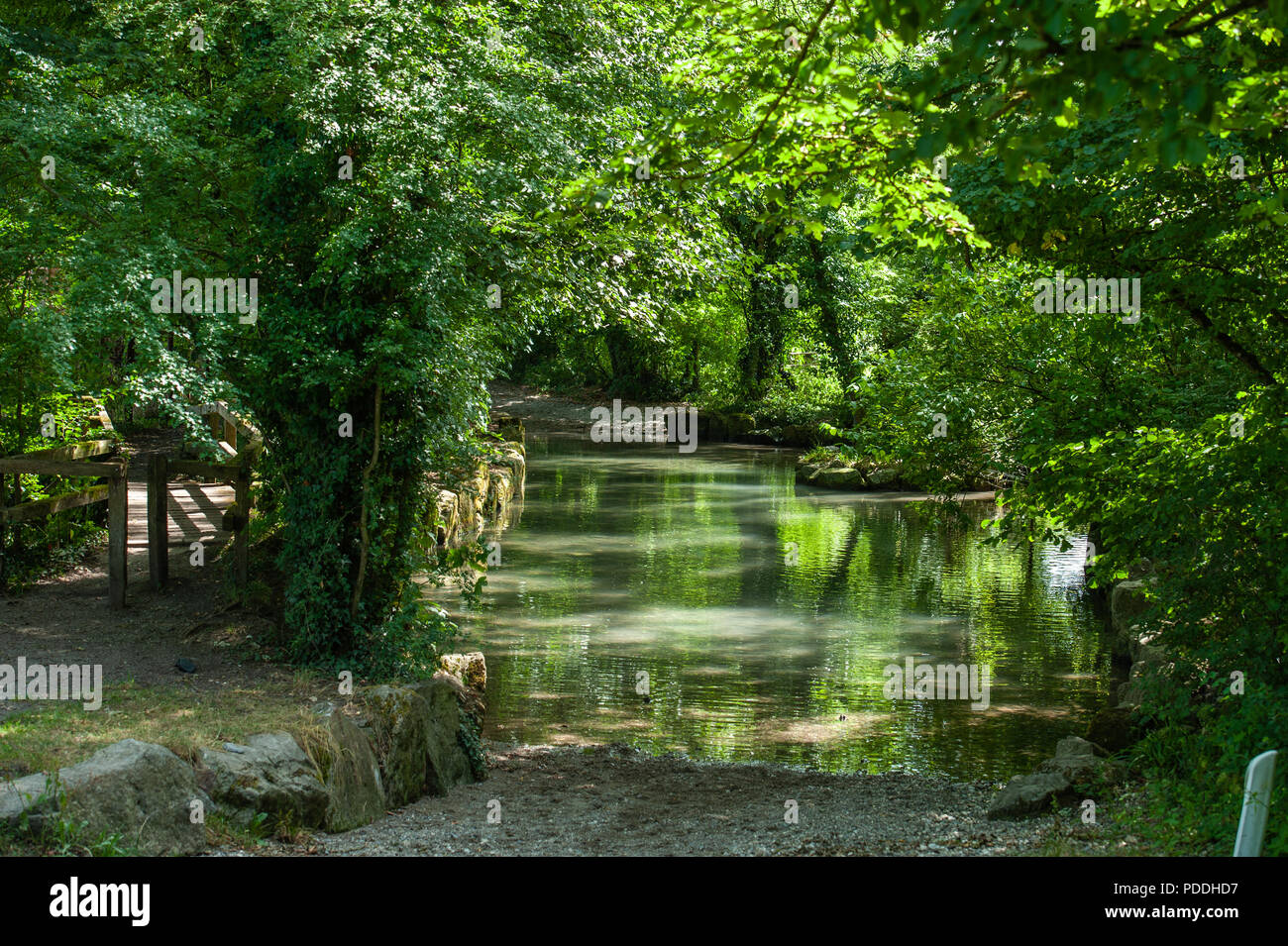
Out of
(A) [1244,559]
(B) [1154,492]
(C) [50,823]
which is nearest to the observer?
(C) [50,823]

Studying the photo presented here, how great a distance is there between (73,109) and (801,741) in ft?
29.5

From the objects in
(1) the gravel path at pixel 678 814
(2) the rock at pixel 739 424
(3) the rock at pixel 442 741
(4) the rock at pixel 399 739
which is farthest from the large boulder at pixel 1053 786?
(2) the rock at pixel 739 424

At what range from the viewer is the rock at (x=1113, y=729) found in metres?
9.78

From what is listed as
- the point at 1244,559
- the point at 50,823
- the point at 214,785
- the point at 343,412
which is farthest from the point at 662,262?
the point at 50,823

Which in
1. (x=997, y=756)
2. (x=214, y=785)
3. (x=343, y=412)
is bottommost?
(x=997, y=756)

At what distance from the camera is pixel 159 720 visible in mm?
7281

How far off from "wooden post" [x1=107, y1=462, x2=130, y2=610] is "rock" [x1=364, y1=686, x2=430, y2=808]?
374 centimetres

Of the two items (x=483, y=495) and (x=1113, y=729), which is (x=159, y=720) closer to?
(x=1113, y=729)

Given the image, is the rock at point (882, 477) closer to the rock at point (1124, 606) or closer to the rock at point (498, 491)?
the rock at point (498, 491)

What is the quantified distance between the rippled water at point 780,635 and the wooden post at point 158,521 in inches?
146

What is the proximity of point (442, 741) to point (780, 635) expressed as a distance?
6815mm

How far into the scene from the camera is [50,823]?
17.0 ft

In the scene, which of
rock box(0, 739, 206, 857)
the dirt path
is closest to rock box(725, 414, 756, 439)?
the dirt path

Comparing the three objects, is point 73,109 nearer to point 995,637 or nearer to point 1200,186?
point 1200,186
